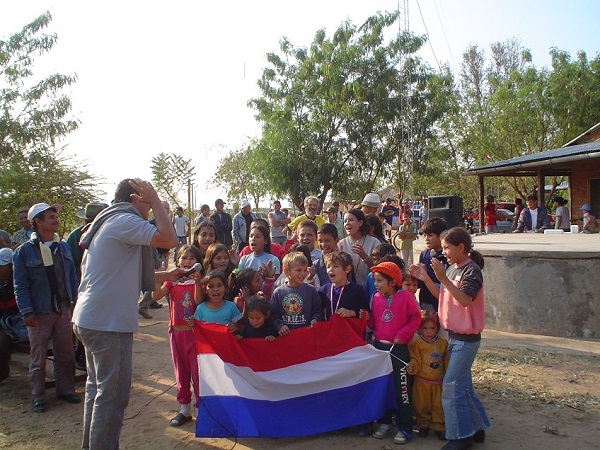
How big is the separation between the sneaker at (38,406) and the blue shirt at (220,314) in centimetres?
198

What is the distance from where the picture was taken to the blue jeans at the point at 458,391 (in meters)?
4.03

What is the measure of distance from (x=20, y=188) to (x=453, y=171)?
29565mm

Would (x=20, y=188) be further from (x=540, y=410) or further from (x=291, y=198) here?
(x=291, y=198)

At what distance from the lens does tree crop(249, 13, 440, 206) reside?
87.4 feet

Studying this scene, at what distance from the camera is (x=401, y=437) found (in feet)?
14.0

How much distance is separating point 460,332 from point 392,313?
0.62m

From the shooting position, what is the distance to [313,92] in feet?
88.9

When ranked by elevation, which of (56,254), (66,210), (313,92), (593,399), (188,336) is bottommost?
(593,399)

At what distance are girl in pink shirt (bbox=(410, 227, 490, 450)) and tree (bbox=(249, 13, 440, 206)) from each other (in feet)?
73.8

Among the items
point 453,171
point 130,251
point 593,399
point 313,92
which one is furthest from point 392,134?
point 130,251

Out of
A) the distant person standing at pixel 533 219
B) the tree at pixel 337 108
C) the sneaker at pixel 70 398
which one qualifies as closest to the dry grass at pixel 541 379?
the sneaker at pixel 70 398

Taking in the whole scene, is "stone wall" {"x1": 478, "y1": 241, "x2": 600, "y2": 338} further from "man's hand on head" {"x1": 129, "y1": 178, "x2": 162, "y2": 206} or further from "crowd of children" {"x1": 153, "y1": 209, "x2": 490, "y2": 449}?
"man's hand on head" {"x1": 129, "y1": 178, "x2": 162, "y2": 206}

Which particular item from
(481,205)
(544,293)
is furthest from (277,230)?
(481,205)

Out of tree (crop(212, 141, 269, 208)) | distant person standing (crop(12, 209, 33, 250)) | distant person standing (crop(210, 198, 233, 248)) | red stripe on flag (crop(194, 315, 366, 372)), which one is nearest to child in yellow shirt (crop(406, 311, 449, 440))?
red stripe on flag (crop(194, 315, 366, 372))
